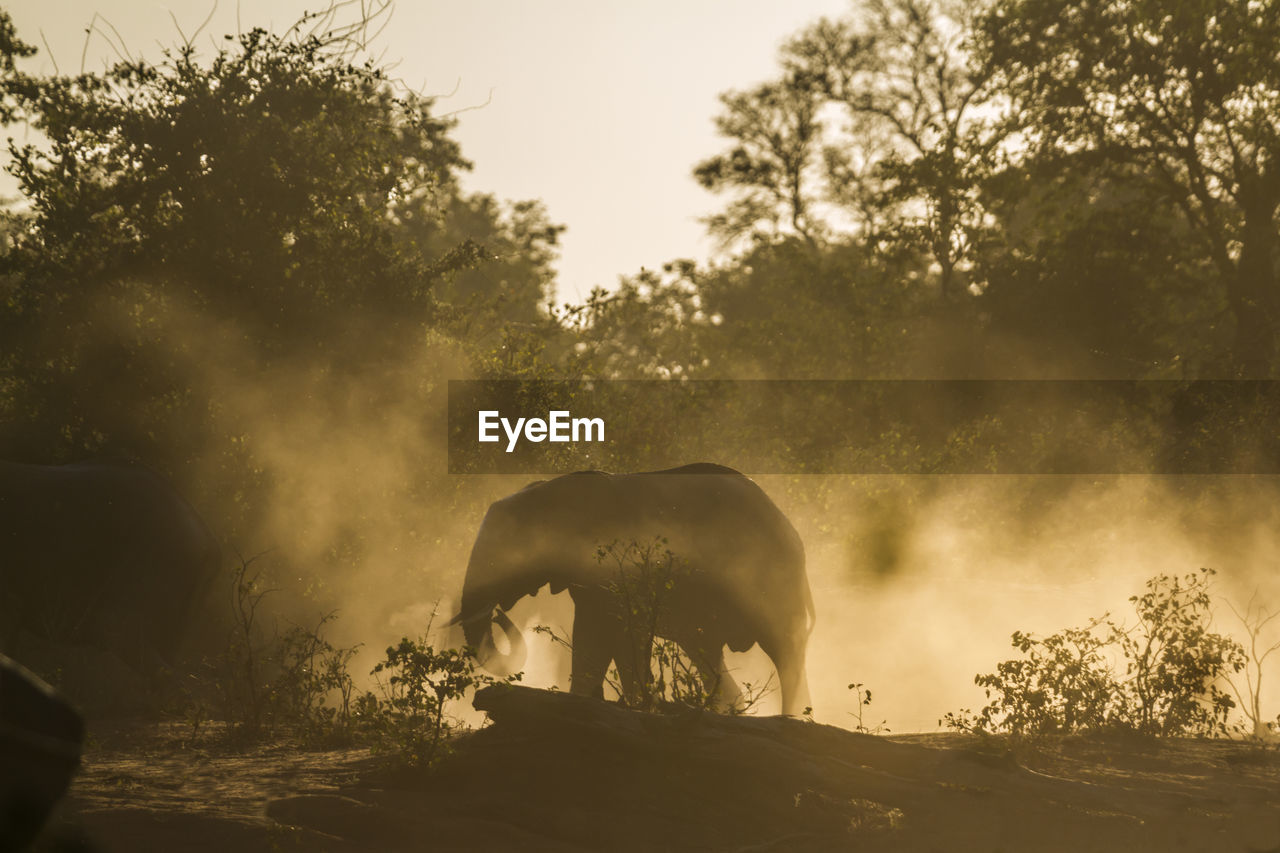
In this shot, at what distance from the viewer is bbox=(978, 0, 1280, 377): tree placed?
19703 millimetres

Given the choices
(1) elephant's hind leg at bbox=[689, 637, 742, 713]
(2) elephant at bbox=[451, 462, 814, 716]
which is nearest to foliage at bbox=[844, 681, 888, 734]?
(2) elephant at bbox=[451, 462, 814, 716]

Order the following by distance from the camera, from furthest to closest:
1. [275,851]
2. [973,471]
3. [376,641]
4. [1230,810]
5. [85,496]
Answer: [973,471] < [376,641] < [85,496] < [1230,810] < [275,851]

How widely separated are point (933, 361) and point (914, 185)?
3.49 m

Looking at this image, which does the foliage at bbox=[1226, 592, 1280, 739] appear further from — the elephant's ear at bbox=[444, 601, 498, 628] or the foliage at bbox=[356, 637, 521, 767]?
the foliage at bbox=[356, 637, 521, 767]

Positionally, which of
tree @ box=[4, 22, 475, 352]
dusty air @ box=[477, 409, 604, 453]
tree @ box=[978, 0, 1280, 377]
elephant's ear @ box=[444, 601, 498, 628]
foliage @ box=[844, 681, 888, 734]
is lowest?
foliage @ box=[844, 681, 888, 734]

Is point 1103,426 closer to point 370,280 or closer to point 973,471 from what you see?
point 973,471

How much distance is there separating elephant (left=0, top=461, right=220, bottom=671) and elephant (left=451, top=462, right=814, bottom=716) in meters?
3.16

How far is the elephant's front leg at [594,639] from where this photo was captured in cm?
1002

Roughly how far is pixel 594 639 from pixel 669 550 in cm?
111

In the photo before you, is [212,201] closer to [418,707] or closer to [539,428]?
[539,428]

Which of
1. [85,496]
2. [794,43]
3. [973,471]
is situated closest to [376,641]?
[85,496]

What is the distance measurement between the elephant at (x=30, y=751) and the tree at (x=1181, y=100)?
19.1 metres

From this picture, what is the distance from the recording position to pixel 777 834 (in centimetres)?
666

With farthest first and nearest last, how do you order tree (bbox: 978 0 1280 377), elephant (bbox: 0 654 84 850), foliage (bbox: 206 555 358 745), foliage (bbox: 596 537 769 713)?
tree (bbox: 978 0 1280 377) → foliage (bbox: 206 555 358 745) → foliage (bbox: 596 537 769 713) → elephant (bbox: 0 654 84 850)
